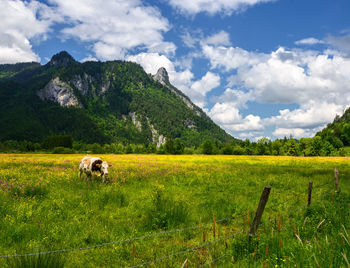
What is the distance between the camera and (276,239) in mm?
4688

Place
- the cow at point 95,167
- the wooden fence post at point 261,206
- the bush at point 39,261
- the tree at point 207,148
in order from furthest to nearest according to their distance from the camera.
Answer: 1. the tree at point 207,148
2. the cow at point 95,167
3. the wooden fence post at point 261,206
4. the bush at point 39,261

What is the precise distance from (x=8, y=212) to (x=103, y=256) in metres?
4.81

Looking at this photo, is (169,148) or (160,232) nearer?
(160,232)

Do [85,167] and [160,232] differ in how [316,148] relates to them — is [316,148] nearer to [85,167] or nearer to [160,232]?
[85,167]

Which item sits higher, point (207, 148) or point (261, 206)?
point (261, 206)

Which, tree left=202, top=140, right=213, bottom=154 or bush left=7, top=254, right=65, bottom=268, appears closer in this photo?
bush left=7, top=254, right=65, bottom=268

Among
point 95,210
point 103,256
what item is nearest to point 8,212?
point 95,210

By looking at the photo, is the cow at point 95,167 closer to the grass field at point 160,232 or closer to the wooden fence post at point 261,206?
the grass field at point 160,232

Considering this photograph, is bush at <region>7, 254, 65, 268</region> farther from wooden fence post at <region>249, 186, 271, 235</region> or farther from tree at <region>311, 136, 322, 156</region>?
tree at <region>311, 136, 322, 156</region>

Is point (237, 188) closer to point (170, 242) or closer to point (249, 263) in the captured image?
point (170, 242)

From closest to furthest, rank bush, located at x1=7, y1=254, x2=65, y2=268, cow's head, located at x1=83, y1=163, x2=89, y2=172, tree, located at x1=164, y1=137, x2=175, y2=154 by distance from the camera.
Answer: bush, located at x1=7, y1=254, x2=65, y2=268, cow's head, located at x1=83, y1=163, x2=89, y2=172, tree, located at x1=164, y1=137, x2=175, y2=154

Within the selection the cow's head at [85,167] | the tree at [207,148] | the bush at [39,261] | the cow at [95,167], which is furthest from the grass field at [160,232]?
the tree at [207,148]

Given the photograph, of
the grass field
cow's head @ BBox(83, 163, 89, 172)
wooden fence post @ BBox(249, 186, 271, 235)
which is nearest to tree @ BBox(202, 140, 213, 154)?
cow's head @ BBox(83, 163, 89, 172)

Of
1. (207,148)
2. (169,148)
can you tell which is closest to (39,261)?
(169,148)
